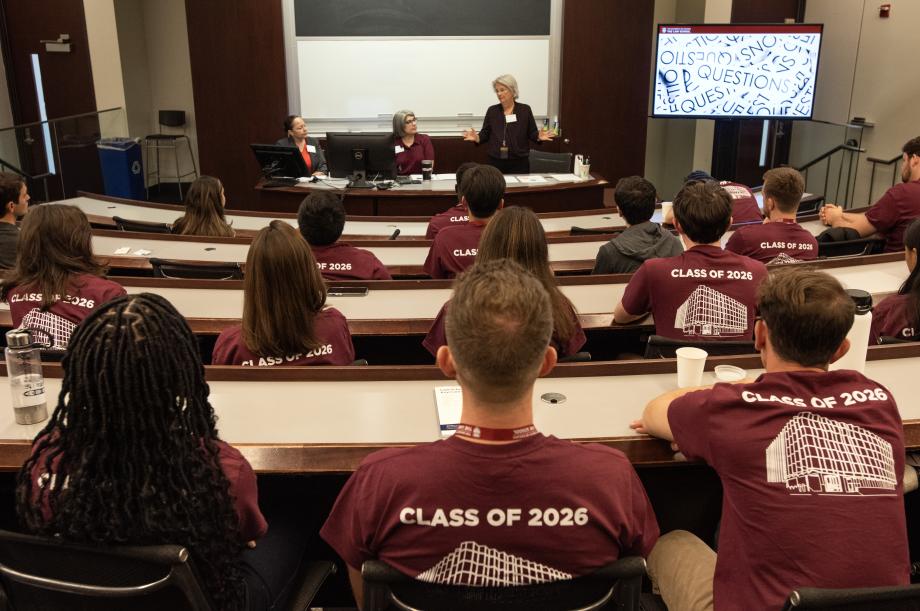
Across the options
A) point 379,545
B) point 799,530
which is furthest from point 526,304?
point 799,530

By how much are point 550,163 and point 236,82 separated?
391cm

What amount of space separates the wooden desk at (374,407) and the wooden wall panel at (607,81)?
6.90m

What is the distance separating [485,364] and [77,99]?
323 inches

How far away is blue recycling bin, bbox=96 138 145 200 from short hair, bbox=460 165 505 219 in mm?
5326

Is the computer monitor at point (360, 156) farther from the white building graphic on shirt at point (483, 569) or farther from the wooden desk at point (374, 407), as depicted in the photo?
the white building graphic on shirt at point (483, 569)

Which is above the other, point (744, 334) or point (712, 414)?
point (712, 414)

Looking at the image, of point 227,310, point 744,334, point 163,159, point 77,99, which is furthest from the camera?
point 163,159

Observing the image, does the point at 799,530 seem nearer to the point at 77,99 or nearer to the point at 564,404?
the point at 564,404

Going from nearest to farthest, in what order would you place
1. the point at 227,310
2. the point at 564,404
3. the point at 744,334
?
the point at 564,404 → the point at 744,334 → the point at 227,310

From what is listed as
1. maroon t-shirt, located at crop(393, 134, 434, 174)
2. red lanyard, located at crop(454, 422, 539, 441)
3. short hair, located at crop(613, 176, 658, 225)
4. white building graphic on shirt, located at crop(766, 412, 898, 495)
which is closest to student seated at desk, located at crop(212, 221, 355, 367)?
red lanyard, located at crop(454, 422, 539, 441)

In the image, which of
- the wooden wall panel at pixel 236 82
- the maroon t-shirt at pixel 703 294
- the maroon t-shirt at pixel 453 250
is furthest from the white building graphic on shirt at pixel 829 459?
the wooden wall panel at pixel 236 82

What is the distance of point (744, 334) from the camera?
2736mm

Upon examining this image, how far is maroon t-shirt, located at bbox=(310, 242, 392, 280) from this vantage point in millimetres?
3375

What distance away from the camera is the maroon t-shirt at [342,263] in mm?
3375
